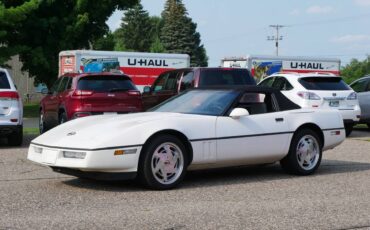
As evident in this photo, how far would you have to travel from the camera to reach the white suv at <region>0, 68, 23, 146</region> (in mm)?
13062

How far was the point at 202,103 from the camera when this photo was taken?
8930 millimetres

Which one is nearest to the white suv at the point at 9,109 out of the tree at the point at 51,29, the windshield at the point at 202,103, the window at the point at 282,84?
the windshield at the point at 202,103

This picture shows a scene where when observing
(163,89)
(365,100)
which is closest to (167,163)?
(163,89)

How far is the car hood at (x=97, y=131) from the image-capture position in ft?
25.1

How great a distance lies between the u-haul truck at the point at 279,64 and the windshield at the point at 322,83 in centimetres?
694

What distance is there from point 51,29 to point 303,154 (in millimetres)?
20875

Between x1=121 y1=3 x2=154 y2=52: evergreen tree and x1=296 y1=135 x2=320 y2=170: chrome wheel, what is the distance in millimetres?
103398

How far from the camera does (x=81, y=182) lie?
8516mm

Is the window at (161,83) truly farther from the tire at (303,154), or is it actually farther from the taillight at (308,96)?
the tire at (303,154)

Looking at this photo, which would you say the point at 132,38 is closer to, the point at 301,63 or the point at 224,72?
the point at 301,63

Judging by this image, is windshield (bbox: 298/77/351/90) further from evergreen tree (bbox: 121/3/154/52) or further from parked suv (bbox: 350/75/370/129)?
evergreen tree (bbox: 121/3/154/52)

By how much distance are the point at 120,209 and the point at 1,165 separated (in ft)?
14.2

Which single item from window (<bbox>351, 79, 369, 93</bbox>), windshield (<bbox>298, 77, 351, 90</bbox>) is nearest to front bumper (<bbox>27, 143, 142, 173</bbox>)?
windshield (<bbox>298, 77, 351, 90</bbox>)

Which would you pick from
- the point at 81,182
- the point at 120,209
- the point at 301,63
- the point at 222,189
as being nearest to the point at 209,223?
the point at 120,209
